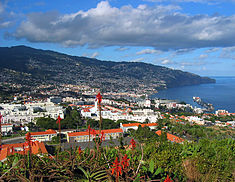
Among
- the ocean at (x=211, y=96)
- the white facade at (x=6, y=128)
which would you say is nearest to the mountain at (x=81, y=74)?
the ocean at (x=211, y=96)

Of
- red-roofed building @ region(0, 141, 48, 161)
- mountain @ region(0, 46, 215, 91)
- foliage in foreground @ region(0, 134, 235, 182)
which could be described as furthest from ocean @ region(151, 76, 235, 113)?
foliage in foreground @ region(0, 134, 235, 182)

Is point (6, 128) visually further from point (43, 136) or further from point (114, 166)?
point (114, 166)

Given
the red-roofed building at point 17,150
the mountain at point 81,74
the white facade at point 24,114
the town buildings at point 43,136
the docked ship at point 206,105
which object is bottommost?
the docked ship at point 206,105

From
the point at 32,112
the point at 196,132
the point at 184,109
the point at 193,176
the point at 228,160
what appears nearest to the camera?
the point at 193,176

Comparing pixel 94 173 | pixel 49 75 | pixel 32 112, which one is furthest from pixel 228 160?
pixel 49 75

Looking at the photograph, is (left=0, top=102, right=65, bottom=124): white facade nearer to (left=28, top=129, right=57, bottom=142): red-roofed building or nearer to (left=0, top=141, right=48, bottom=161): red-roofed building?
(left=28, top=129, right=57, bottom=142): red-roofed building

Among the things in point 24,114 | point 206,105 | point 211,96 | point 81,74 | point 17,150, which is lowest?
point 206,105

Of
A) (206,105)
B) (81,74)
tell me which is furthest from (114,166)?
(81,74)

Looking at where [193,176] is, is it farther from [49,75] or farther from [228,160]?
[49,75]

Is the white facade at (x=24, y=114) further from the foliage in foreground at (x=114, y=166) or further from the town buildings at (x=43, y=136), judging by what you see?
the foliage in foreground at (x=114, y=166)
